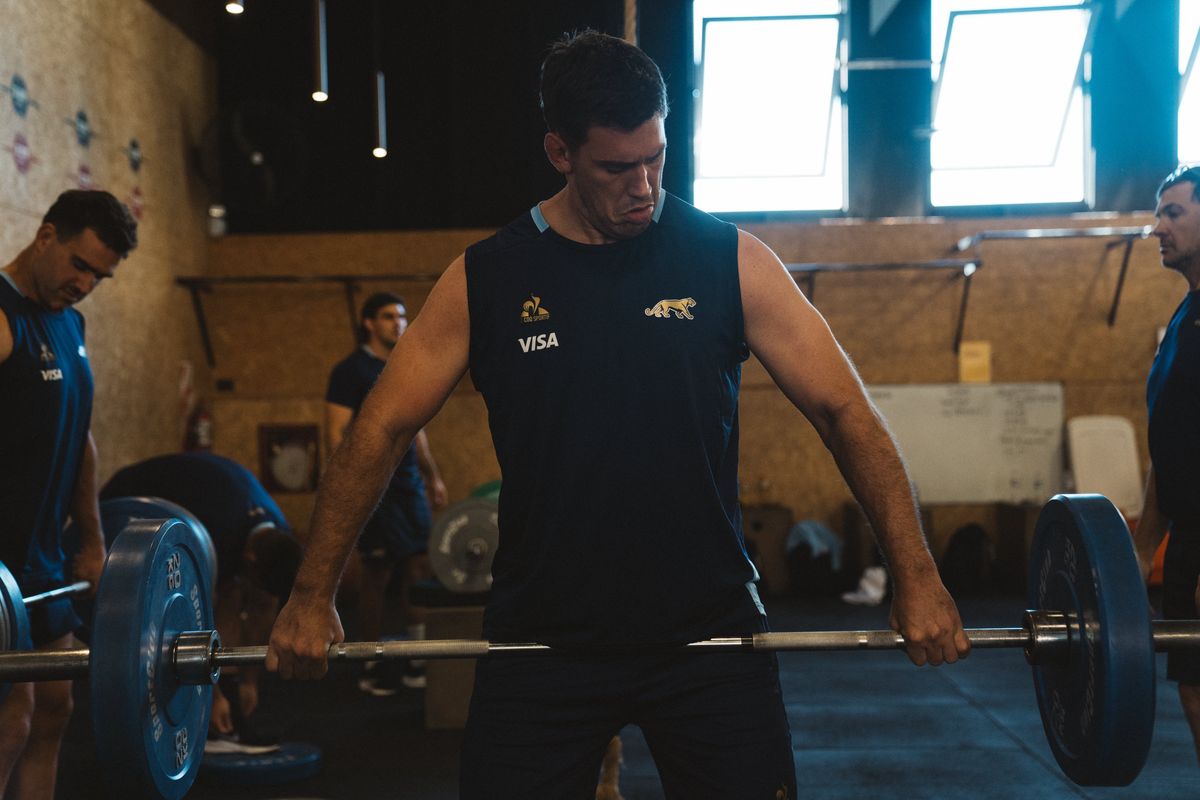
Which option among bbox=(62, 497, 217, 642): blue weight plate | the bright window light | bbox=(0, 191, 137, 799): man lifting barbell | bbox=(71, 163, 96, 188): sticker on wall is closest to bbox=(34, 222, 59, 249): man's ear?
bbox=(0, 191, 137, 799): man lifting barbell

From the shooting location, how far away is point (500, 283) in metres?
1.35

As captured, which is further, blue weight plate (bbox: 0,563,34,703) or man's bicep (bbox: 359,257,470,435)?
blue weight plate (bbox: 0,563,34,703)

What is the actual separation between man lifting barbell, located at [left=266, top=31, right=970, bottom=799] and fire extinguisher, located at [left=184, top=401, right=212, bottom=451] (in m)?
4.80

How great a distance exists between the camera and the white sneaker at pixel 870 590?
5469 mm

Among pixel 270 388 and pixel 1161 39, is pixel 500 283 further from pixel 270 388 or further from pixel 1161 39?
pixel 1161 39

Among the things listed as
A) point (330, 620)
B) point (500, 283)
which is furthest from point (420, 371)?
point (330, 620)

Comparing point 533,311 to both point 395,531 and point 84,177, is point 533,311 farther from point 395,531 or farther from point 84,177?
point 84,177

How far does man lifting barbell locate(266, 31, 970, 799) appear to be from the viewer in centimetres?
128

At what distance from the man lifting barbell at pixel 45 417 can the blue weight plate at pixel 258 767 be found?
675 millimetres

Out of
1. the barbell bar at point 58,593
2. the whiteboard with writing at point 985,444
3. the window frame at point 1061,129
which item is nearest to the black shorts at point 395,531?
the barbell bar at point 58,593

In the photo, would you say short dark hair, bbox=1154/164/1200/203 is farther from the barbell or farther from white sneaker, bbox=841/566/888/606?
white sneaker, bbox=841/566/888/606

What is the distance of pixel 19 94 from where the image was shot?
416cm

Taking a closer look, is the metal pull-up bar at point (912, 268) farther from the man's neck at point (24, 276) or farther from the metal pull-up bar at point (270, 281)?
the man's neck at point (24, 276)

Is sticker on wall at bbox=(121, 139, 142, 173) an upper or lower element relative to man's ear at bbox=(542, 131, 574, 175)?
upper
